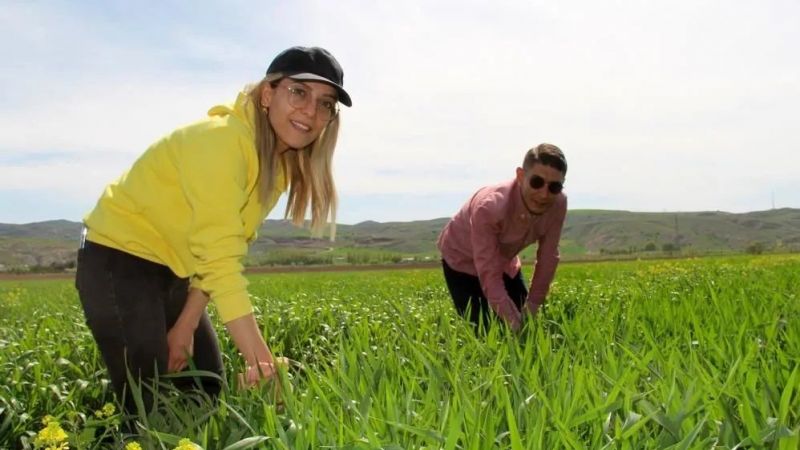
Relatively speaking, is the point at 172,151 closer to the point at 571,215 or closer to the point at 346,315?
the point at 346,315

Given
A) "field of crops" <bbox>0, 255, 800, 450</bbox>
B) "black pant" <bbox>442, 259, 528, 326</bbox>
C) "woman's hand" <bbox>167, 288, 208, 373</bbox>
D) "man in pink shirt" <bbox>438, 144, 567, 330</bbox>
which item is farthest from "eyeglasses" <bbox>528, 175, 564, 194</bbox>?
"woman's hand" <bbox>167, 288, 208, 373</bbox>

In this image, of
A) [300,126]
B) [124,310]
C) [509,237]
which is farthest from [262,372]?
[509,237]

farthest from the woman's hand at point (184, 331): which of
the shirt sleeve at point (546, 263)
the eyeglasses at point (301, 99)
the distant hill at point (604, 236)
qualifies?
the distant hill at point (604, 236)

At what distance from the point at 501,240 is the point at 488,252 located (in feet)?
1.35

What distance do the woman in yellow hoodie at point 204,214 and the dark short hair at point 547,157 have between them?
6.11ft

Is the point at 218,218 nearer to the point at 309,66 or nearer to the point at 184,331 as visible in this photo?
the point at 309,66

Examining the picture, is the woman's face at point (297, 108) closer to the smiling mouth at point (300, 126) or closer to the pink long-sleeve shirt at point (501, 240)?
the smiling mouth at point (300, 126)

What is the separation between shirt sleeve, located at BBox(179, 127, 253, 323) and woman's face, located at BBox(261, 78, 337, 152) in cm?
33

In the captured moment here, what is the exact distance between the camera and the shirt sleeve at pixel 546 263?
5277 mm

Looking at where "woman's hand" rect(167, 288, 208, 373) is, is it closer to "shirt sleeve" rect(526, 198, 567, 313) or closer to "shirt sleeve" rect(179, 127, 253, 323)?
"shirt sleeve" rect(179, 127, 253, 323)

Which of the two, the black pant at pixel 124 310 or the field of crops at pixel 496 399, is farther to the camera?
the black pant at pixel 124 310

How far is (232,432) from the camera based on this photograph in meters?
2.12

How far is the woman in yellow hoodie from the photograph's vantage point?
8.62ft

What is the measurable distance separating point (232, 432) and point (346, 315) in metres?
4.35
